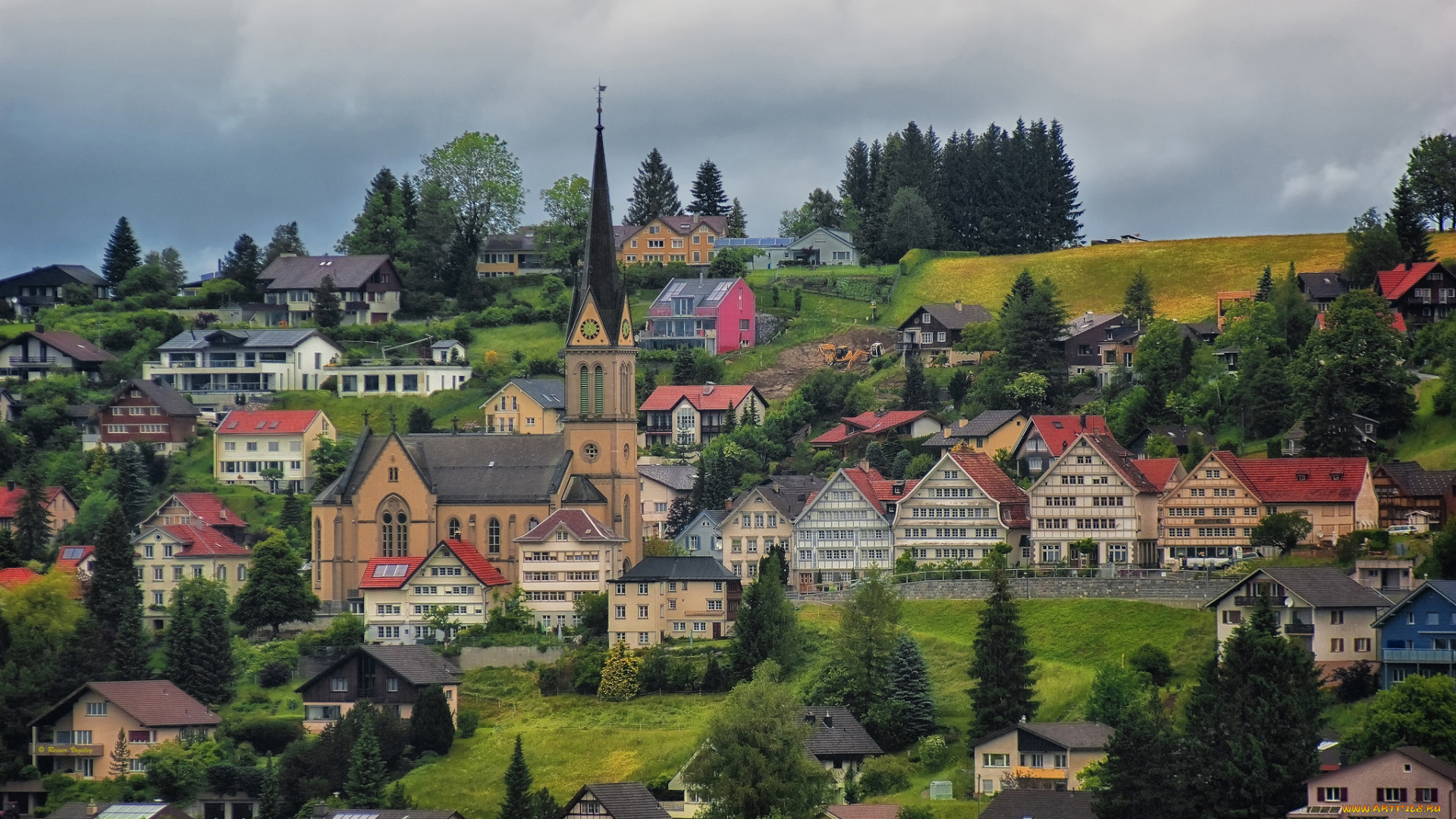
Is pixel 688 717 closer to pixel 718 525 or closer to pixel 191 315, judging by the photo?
pixel 718 525

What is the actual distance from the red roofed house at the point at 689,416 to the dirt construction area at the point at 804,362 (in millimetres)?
5724

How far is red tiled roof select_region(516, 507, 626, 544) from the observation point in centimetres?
10706

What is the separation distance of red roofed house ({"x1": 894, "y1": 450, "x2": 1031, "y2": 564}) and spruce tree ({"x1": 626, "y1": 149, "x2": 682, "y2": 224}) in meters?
78.0

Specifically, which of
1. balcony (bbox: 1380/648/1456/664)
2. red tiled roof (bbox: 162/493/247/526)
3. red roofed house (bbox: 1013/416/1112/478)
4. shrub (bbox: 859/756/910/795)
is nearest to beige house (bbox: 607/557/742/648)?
red roofed house (bbox: 1013/416/1112/478)

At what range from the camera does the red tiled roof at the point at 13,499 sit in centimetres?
12538

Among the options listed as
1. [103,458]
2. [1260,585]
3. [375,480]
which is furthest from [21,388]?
[1260,585]

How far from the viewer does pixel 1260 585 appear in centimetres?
8538

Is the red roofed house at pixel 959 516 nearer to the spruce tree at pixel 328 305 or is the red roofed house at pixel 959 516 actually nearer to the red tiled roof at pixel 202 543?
the red tiled roof at pixel 202 543

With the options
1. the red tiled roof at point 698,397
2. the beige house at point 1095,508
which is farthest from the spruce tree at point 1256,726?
the red tiled roof at point 698,397

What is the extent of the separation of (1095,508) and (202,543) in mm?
39156

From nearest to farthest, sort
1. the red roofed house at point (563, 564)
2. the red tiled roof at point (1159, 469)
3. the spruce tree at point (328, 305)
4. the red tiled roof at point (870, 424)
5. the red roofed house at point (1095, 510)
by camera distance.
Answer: the red roofed house at point (1095, 510) → the red tiled roof at point (1159, 469) → the red roofed house at point (563, 564) → the red tiled roof at point (870, 424) → the spruce tree at point (328, 305)

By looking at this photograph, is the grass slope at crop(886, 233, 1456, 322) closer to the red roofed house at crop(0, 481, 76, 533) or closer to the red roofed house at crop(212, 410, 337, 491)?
the red roofed house at crop(212, 410, 337, 491)

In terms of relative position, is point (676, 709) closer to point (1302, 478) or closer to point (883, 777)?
point (883, 777)

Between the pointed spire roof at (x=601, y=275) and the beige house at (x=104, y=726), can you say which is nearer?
the beige house at (x=104, y=726)
